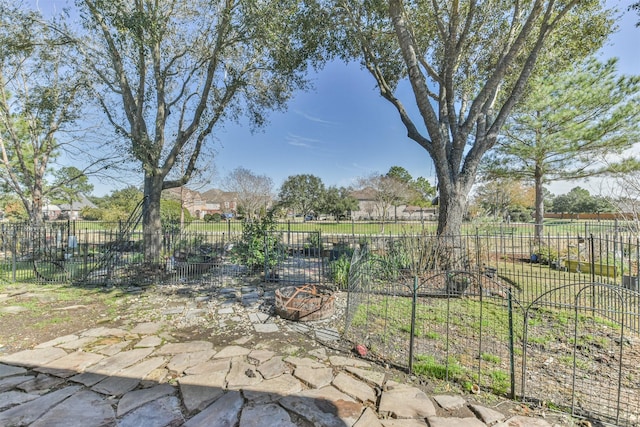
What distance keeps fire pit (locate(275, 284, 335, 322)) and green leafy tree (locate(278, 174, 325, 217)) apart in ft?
117

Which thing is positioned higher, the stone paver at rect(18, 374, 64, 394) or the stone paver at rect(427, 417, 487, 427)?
the stone paver at rect(18, 374, 64, 394)

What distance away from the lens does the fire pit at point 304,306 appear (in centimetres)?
433

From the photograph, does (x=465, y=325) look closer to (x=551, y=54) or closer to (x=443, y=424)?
(x=443, y=424)

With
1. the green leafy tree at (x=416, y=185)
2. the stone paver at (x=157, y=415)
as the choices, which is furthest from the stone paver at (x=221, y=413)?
the green leafy tree at (x=416, y=185)

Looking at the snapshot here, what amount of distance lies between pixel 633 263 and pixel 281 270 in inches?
408

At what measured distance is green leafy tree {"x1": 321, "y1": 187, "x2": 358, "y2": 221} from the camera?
41719 millimetres

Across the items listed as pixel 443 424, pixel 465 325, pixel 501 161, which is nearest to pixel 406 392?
pixel 443 424

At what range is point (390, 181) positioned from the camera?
31266mm

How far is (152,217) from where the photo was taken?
761cm

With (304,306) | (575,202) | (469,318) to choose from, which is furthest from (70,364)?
(575,202)

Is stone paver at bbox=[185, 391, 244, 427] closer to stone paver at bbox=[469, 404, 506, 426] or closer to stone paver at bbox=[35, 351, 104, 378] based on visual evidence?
stone paver at bbox=[35, 351, 104, 378]

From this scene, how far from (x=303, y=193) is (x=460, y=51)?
3484 centimetres

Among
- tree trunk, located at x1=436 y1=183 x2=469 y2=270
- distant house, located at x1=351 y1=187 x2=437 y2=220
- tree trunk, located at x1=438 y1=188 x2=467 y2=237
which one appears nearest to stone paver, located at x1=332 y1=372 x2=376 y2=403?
tree trunk, located at x1=436 y1=183 x2=469 y2=270

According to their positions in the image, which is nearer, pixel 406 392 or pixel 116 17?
pixel 406 392
